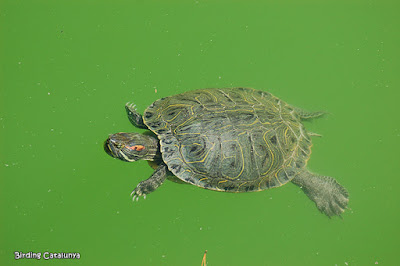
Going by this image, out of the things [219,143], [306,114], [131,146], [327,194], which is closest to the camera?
[219,143]

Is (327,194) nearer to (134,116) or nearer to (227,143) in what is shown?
(227,143)

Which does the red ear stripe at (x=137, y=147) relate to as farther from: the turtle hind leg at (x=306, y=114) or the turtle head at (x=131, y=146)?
the turtle hind leg at (x=306, y=114)

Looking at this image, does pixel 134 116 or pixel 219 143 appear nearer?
pixel 219 143

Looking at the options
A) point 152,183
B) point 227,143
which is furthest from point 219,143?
point 152,183

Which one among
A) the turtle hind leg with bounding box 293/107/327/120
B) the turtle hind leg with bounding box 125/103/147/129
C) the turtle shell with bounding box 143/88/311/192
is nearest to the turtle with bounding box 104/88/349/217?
the turtle shell with bounding box 143/88/311/192

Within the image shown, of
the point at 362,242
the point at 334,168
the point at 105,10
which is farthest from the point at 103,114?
the point at 362,242

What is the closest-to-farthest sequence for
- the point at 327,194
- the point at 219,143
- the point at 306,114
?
the point at 219,143 < the point at 327,194 < the point at 306,114
